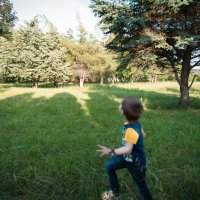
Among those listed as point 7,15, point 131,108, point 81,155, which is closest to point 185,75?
point 81,155

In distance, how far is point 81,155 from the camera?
19.0 ft

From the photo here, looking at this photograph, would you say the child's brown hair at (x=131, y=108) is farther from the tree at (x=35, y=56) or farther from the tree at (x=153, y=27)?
the tree at (x=35, y=56)

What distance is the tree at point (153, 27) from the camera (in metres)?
11.8

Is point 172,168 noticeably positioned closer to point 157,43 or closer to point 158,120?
point 158,120

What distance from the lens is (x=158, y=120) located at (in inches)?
382

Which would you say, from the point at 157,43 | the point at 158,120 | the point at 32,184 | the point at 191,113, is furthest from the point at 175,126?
the point at 32,184

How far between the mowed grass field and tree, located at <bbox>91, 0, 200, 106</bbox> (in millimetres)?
3370

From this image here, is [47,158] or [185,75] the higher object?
[185,75]

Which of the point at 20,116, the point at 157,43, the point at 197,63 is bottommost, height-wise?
the point at 20,116

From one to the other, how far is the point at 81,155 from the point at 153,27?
910cm

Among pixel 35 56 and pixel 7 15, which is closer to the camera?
pixel 35 56

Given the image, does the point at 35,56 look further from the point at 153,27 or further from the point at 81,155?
the point at 81,155

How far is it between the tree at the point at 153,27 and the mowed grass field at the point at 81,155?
3.37 m

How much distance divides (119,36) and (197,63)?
13.4ft
